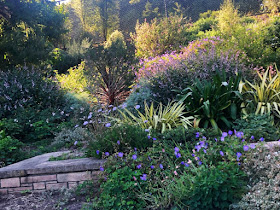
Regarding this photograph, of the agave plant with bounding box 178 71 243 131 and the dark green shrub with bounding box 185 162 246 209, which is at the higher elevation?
the agave plant with bounding box 178 71 243 131

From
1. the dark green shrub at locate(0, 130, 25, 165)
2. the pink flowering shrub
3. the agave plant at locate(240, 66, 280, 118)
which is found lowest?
the dark green shrub at locate(0, 130, 25, 165)

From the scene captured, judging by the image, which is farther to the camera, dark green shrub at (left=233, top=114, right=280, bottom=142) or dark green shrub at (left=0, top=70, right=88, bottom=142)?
dark green shrub at (left=0, top=70, right=88, bottom=142)

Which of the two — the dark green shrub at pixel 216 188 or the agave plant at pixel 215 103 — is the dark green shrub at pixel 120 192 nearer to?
the dark green shrub at pixel 216 188

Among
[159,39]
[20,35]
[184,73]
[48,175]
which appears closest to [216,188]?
[48,175]

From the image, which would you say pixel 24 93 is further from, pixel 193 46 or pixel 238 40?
pixel 238 40

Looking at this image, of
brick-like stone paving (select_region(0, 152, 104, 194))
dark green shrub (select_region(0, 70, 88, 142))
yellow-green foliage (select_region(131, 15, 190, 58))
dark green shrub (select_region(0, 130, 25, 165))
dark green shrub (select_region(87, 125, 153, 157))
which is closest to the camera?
brick-like stone paving (select_region(0, 152, 104, 194))

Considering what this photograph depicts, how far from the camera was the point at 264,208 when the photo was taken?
1.83 m

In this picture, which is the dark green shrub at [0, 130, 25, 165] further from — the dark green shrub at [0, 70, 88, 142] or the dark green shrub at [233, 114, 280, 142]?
the dark green shrub at [233, 114, 280, 142]

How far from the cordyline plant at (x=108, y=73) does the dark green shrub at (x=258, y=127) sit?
11.8ft

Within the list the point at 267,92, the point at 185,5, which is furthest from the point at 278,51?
the point at 185,5

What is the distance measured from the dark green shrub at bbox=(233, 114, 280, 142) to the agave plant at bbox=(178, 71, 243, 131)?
168 mm

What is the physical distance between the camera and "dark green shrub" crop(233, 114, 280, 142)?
129 inches

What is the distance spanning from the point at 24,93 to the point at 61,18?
17.2 feet

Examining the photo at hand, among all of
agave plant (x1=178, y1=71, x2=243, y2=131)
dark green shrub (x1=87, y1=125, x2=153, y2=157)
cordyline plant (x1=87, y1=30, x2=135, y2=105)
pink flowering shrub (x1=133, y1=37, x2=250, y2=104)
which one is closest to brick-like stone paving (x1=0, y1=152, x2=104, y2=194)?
dark green shrub (x1=87, y1=125, x2=153, y2=157)
